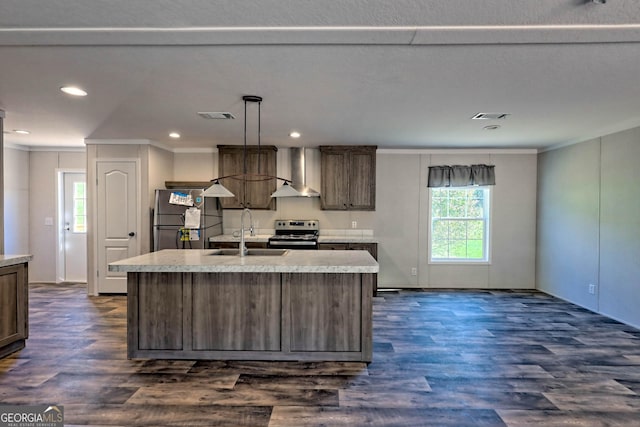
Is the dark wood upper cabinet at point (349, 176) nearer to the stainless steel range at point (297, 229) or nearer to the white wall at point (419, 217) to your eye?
the white wall at point (419, 217)

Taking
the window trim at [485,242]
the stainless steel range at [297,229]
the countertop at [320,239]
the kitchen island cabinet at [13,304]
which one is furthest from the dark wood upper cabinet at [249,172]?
the kitchen island cabinet at [13,304]

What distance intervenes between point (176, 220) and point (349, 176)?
8.97 feet

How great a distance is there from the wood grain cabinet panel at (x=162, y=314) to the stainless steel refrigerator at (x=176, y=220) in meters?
2.09

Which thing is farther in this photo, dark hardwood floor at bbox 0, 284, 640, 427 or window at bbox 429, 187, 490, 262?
window at bbox 429, 187, 490, 262

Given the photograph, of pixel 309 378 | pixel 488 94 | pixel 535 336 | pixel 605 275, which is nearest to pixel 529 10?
pixel 488 94

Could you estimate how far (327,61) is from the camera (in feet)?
7.81

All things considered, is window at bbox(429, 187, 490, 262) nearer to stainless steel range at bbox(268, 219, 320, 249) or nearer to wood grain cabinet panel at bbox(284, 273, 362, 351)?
stainless steel range at bbox(268, 219, 320, 249)

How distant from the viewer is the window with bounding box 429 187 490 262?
594cm

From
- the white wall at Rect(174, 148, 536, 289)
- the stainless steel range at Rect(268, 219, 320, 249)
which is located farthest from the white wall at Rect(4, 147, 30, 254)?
the stainless steel range at Rect(268, 219, 320, 249)

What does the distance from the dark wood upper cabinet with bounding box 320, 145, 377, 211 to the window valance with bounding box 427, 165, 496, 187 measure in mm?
1097

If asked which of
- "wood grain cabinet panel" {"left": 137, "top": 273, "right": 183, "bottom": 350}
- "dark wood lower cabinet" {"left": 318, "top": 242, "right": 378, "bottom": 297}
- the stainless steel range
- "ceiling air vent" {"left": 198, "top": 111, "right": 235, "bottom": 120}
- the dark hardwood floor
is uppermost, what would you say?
"ceiling air vent" {"left": 198, "top": 111, "right": 235, "bottom": 120}

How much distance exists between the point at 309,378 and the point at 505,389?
147cm

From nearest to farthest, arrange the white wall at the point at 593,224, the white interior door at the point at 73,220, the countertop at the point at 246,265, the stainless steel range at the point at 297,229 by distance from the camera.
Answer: the countertop at the point at 246,265, the white wall at the point at 593,224, the stainless steel range at the point at 297,229, the white interior door at the point at 73,220

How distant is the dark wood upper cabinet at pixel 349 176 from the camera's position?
18.5 ft
